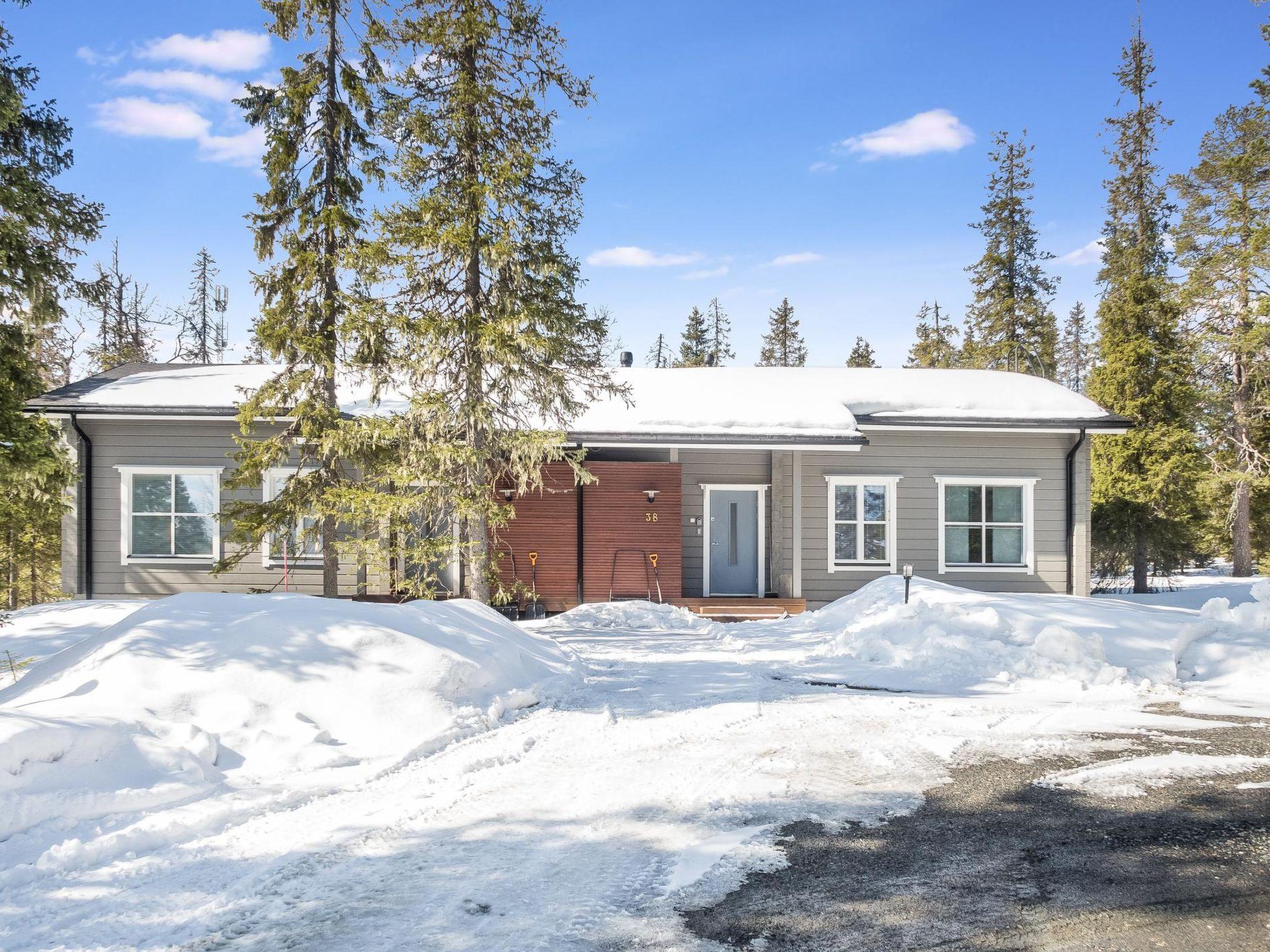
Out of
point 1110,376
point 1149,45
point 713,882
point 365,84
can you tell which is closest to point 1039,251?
point 1149,45

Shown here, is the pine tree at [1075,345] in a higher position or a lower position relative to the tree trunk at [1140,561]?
higher

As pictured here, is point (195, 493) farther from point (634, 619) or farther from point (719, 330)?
point (719, 330)

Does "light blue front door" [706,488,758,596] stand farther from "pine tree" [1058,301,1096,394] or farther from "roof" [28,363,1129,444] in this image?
"pine tree" [1058,301,1096,394]

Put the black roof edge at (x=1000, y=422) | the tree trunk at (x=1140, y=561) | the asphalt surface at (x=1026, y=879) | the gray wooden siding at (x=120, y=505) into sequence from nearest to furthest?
1. the asphalt surface at (x=1026, y=879)
2. the gray wooden siding at (x=120, y=505)
3. the black roof edge at (x=1000, y=422)
4. the tree trunk at (x=1140, y=561)

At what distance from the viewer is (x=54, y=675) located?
4984mm

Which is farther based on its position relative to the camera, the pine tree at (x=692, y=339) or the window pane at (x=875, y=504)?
the pine tree at (x=692, y=339)

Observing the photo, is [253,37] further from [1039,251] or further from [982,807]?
[1039,251]

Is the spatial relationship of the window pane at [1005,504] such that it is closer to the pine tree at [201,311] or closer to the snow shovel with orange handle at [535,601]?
the snow shovel with orange handle at [535,601]

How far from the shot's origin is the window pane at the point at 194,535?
43.0 feet

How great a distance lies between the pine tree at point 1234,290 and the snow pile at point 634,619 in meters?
14.9

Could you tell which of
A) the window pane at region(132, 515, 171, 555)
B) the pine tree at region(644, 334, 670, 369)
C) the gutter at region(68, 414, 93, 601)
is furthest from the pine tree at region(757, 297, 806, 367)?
the gutter at region(68, 414, 93, 601)

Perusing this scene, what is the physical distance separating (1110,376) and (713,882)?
21.2 meters

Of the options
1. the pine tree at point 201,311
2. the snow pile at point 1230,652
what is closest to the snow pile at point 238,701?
the snow pile at point 1230,652

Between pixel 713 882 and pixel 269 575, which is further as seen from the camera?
pixel 269 575
